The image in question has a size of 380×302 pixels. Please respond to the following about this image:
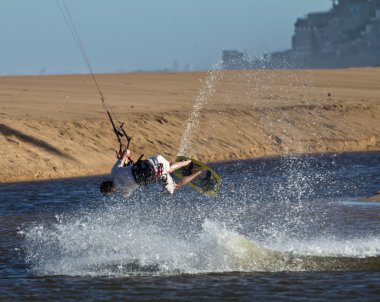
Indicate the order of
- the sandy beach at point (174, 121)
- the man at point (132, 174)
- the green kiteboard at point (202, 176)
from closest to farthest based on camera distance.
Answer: the man at point (132, 174)
the green kiteboard at point (202, 176)
the sandy beach at point (174, 121)

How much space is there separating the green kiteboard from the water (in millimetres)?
817

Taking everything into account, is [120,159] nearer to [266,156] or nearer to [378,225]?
[378,225]

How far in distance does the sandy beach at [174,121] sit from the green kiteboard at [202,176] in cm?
1120

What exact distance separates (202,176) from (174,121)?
61.2 feet

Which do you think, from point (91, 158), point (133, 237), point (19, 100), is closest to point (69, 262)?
point (133, 237)

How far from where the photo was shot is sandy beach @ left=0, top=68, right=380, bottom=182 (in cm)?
3133

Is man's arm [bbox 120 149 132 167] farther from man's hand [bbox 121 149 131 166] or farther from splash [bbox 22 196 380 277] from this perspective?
splash [bbox 22 196 380 277]

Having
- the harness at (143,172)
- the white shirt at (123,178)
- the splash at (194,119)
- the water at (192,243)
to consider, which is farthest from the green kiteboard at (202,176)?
the splash at (194,119)

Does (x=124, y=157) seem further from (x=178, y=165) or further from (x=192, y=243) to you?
(x=192, y=243)

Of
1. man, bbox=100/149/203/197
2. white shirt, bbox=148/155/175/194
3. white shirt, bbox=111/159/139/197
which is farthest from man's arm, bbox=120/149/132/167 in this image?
white shirt, bbox=148/155/175/194

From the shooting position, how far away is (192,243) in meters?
18.0

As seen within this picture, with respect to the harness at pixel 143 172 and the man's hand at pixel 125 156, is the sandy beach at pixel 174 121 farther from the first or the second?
the harness at pixel 143 172

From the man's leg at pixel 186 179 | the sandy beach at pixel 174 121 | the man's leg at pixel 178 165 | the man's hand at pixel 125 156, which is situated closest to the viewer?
the man's hand at pixel 125 156

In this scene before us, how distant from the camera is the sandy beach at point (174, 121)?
3133cm
